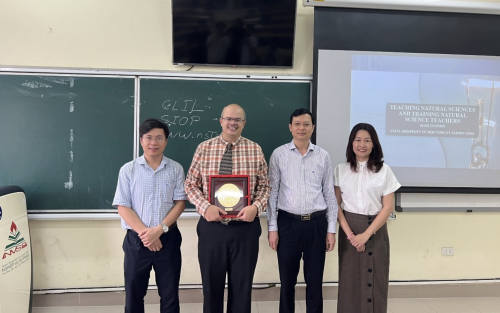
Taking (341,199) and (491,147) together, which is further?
(491,147)

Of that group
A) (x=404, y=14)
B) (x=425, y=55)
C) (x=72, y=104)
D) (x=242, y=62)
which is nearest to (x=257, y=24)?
(x=242, y=62)

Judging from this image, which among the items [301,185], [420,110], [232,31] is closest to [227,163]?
[301,185]

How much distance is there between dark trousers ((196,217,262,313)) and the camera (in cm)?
177

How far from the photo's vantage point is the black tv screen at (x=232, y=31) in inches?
96.7

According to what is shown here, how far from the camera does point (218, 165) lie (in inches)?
71.9

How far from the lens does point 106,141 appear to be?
250 centimetres

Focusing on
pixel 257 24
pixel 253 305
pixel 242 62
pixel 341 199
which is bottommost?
pixel 253 305

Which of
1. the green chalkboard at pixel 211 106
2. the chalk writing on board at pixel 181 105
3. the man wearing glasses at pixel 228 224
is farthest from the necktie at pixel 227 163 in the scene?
the chalk writing on board at pixel 181 105

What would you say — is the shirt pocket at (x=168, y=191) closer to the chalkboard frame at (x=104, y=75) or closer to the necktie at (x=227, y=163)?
the necktie at (x=227, y=163)

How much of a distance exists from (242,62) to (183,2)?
2.34 feet

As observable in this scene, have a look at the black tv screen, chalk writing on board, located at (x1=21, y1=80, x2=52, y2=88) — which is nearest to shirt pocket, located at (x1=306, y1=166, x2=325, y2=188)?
the black tv screen

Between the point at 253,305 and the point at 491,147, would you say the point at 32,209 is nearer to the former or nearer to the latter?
the point at 253,305

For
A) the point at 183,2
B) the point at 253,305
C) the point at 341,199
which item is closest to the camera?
the point at 341,199

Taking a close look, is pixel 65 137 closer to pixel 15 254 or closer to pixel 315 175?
pixel 15 254
